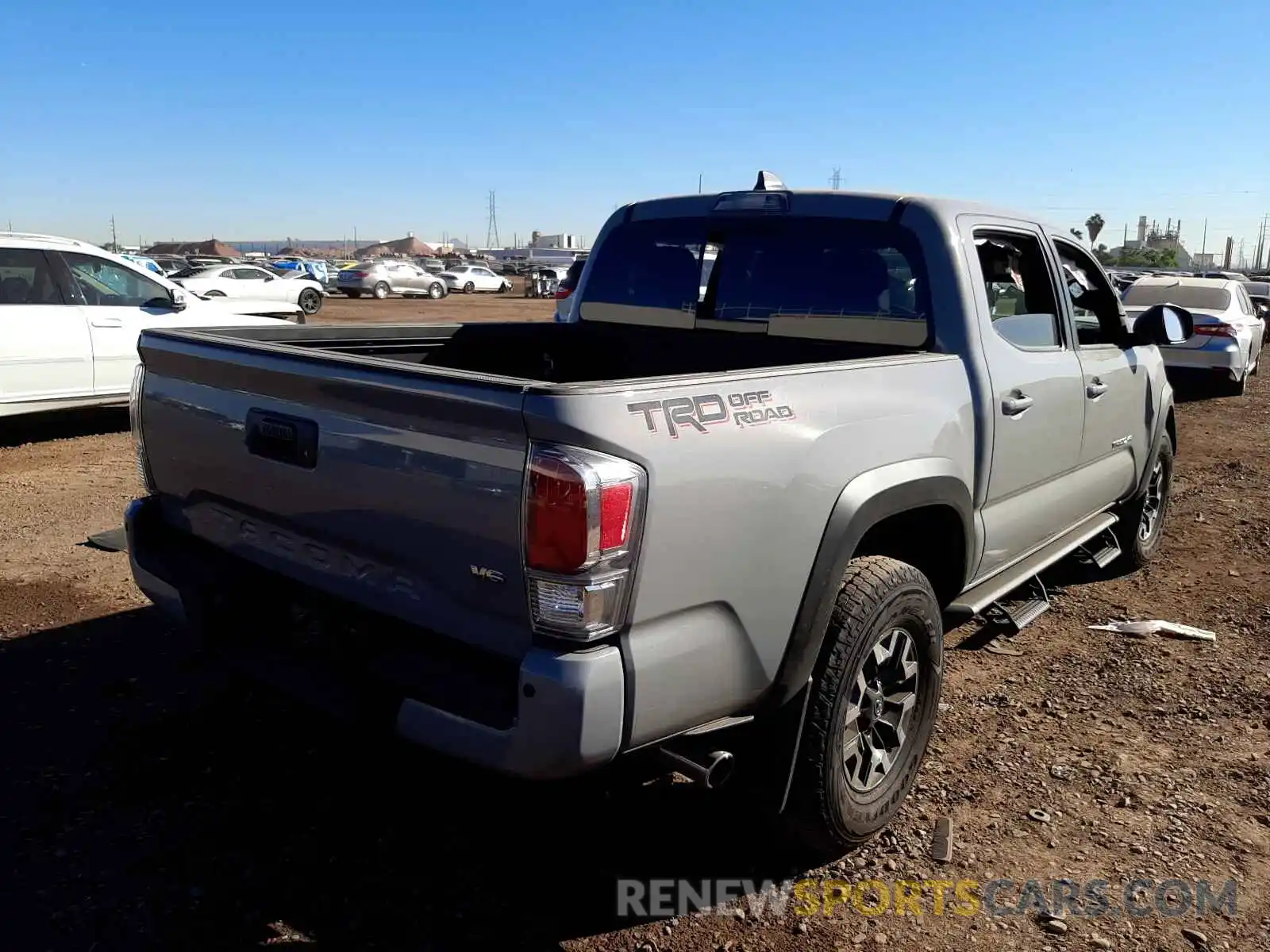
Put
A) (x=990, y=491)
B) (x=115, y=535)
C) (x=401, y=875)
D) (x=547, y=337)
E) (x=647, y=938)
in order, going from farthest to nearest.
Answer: (x=115, y=535)
(x=547, y=337)
(x=990, y=491)
(x=401, y=875)
(x=647, y=938)

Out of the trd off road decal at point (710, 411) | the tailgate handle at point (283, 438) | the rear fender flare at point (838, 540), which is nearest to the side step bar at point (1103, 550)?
the rear fender flare at point (838, 540)

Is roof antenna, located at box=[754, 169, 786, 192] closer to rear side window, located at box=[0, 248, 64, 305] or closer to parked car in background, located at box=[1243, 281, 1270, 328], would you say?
rear side window, located at box=[0, 248, 64, 305]

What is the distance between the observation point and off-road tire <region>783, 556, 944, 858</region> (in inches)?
112

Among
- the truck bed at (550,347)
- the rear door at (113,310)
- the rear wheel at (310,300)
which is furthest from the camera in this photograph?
the rear wheel at (310,300)

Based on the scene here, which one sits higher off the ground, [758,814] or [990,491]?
[990,491]

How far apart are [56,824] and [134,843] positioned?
0.30 meters

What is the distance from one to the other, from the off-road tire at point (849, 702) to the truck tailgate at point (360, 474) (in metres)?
0.97

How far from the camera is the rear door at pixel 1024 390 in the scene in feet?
12.3

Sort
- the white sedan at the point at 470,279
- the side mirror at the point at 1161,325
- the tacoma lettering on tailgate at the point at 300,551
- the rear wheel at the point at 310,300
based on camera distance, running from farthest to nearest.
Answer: the white sedan at the point at 470,279
the rear wheel at the point at 310,300
the side mirror at the point at 1161,325
the tacoma lettering on tailgate at the point at 300,551

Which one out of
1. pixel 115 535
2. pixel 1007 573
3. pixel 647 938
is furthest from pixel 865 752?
pixel 115 535

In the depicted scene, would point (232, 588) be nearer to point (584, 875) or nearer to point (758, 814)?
point (584, 875)

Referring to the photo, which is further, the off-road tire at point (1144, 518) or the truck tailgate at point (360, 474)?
the off-road tire at point (1144, 518)

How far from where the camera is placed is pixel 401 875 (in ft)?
9.82

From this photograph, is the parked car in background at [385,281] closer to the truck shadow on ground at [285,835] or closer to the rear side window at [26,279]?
the rear side window at [26,279]
